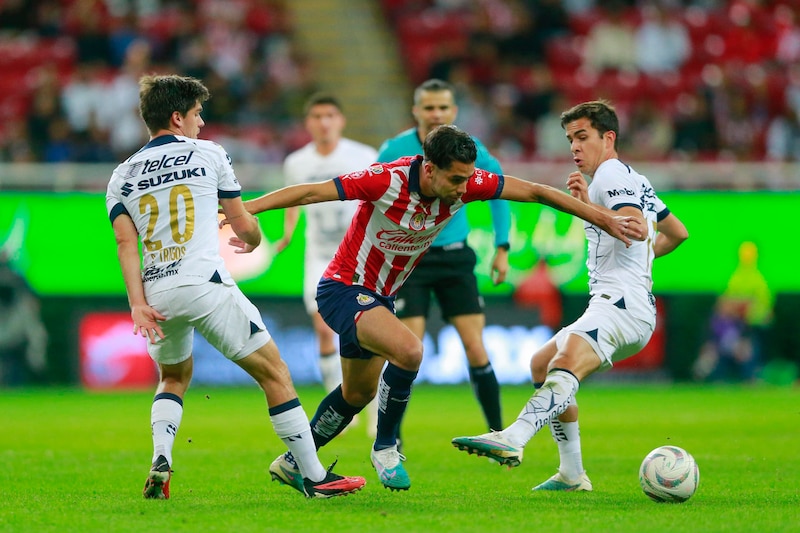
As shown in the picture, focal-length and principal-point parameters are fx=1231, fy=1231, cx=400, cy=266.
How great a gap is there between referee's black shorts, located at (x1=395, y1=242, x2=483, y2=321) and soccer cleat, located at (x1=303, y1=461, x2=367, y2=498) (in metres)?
2.67

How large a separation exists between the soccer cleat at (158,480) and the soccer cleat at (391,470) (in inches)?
48.2

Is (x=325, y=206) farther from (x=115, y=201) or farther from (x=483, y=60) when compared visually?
(x=483, y=60)

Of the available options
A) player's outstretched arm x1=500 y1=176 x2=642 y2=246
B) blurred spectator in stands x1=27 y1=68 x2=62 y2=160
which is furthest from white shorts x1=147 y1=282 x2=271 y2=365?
blurred spectator in stands x1=27 y1=68 x2=62 y2=160

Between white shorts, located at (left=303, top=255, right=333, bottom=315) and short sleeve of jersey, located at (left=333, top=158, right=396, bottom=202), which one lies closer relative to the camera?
short sleeve of jersey, located at (left=333, top=158, right=396, bottom=202)

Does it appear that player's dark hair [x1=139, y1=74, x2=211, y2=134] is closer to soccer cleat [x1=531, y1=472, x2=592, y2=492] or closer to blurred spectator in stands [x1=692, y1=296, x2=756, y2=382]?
soccer cleat [x1=531, y1=472, x2=592, y2=492]

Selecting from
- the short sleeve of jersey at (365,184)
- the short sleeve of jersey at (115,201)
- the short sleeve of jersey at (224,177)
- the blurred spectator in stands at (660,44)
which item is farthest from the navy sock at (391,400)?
the blurred spectator in stands at (660,44)

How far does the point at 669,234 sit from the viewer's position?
25.8 feet

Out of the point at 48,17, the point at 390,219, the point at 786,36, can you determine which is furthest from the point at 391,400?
the point at 786,36

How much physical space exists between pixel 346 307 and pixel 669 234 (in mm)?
2208

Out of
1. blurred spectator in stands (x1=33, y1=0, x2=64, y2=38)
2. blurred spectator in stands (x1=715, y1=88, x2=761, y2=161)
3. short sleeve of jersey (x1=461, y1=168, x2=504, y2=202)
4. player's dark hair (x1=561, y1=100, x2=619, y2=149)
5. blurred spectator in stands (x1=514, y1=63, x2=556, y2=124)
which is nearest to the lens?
short sleeve of jersey (x1=461, y1=168, x2=504, y2=202)

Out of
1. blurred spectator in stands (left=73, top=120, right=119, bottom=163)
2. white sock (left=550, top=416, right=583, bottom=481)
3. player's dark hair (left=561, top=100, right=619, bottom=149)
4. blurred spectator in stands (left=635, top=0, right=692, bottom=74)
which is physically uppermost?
blurred spectator in stands (left=635, top=0, right=692, bottom=74)

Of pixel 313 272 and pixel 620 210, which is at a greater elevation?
pixel 313 272

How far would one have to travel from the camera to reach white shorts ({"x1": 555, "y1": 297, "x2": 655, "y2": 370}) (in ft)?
23.0

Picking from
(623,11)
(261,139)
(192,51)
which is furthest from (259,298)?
(623,11)
